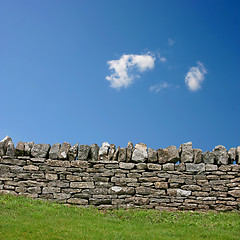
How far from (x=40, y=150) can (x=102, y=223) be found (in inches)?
160

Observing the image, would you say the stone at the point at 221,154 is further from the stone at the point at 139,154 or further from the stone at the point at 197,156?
the stone at the point at 139,154

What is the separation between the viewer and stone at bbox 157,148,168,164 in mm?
11109

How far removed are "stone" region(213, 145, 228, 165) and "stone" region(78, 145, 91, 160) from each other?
4.87 meters

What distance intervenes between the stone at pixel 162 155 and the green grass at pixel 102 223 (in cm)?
189

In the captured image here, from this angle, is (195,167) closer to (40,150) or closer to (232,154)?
(232,154)

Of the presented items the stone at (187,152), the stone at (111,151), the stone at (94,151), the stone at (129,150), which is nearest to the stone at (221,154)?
the stone at (187,152)

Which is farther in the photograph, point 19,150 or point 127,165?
point 19,150

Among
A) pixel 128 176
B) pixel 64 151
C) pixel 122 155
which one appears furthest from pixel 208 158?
pixel 64 151

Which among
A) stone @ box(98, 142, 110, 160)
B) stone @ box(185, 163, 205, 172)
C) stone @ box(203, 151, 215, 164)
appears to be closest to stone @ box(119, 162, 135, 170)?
stone @ box(98, 142, 110, 160)

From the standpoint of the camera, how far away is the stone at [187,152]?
1111 centimetres

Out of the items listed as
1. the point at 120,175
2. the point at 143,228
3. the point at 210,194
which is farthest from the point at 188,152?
the point at 143,228

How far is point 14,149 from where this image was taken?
1153 cm

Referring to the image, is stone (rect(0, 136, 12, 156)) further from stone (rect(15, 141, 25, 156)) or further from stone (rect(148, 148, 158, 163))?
stone (rect(148, 148, 158, 163))

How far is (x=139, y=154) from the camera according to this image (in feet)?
36.5
